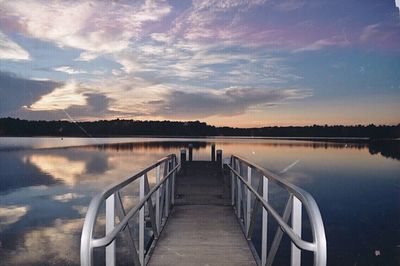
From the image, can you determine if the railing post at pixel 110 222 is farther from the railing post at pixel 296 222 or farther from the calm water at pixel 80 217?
the calm water at pixel 80 217

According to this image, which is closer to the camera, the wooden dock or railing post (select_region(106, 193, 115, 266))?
railing post (select_region(106, 193, 115, 266))

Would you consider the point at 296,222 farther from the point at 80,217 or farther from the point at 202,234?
the point at 80,217

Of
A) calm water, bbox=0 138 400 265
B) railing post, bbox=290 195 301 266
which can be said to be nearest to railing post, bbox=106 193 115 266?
railing post, bbox=290 195 301 266

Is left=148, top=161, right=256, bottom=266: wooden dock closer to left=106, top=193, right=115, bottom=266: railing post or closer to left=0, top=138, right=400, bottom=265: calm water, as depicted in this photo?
left=106, top=193, right=115, bottom=266: railing post

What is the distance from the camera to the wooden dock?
14.5 ft

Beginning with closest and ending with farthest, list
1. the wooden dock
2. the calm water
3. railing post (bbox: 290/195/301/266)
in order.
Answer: railing post (bbox: 290/195/301/266)
the wooden dock
the calm water

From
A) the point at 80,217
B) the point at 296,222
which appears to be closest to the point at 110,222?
the point at 296,222

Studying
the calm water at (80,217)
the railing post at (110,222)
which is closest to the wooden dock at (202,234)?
the railing post at (110,222)

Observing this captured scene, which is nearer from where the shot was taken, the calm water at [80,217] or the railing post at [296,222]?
the railing post at [296,222]

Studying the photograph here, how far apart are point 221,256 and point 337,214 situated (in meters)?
20.9

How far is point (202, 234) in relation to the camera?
18.2 ft

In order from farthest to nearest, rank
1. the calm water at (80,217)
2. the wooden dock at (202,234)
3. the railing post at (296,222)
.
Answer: the calm water at (80,217), the wooden dock at (202,234), the railing post at (296,222)

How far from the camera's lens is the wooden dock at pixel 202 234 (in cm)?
442

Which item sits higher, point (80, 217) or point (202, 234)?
point (202, 234)
